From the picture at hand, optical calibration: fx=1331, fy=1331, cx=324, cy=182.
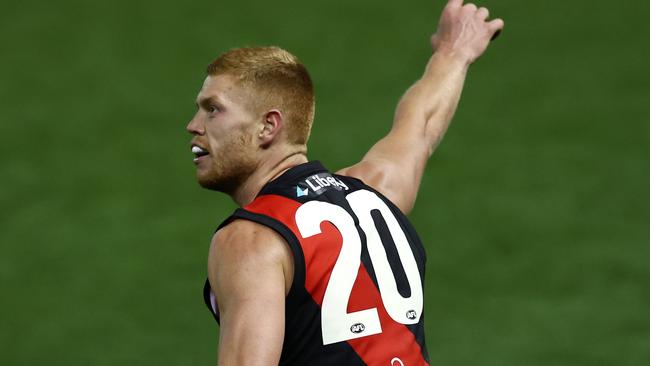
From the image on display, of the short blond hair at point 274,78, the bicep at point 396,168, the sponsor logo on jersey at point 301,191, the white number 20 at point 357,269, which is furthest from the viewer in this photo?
the bicep at point 396,168

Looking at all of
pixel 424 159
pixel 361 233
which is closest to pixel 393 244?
pixel 361 233

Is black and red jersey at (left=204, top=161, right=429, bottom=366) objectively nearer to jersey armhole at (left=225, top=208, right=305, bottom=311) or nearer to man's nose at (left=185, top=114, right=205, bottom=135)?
jersey armhole at (left=225, top=208, right=305, bottom=311)

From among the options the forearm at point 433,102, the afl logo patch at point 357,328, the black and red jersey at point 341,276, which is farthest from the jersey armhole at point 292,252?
the forearm at point 433,102

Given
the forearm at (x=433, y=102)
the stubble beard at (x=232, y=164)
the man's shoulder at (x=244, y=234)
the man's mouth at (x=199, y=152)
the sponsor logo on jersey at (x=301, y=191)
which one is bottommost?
the man's shoulder at (x=244, y=234)

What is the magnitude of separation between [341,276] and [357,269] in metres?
0.08

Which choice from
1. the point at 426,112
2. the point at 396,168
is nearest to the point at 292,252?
the point at 396,168

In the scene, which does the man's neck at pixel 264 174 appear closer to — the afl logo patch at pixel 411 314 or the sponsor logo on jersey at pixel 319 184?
the sponsor logo on jersey at pixel 319 184

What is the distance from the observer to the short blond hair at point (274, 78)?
16.2 ft

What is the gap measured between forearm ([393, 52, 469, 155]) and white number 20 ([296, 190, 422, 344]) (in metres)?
1.06

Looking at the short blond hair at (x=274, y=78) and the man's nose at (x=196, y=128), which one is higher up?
the short blond hair at (x=274, y=78)

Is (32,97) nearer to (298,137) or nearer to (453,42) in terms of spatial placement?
(453,42)

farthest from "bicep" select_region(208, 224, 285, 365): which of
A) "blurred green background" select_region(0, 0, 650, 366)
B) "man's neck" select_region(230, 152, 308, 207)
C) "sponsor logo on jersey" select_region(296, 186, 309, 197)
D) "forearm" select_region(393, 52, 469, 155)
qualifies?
"blurred green background" select_region(0, 0, 650, 366)

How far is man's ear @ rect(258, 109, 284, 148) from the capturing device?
Answer: 4.96 m

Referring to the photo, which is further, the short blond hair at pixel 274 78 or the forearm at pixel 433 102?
the forearm at pixel 433 102
